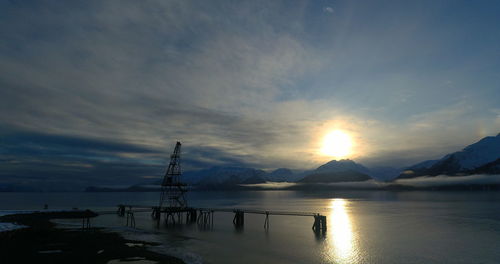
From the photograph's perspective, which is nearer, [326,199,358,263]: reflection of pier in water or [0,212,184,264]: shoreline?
[0,212,184,264]: shoreline

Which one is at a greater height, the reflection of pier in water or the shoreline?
the shoreline

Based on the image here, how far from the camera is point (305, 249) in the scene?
50.3 m

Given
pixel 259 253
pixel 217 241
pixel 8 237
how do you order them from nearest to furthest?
pixel 259 253
pixel 8 237
pixel 217 241

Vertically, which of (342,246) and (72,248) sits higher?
(72,248)

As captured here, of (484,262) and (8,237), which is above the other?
(8,237)

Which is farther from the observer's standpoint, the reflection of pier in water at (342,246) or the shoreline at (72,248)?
the reflection of pier in water at (342,246)

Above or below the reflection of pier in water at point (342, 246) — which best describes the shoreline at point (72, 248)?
above

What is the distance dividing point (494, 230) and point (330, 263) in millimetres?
55605

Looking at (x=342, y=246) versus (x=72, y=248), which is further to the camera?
(x=342, y=246)

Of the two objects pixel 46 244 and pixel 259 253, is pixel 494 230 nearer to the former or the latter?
pixel 259 253

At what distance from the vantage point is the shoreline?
38.5 meters

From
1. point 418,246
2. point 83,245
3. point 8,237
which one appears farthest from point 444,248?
point 8,237

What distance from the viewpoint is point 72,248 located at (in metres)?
45.3

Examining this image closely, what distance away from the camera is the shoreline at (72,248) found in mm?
38500
